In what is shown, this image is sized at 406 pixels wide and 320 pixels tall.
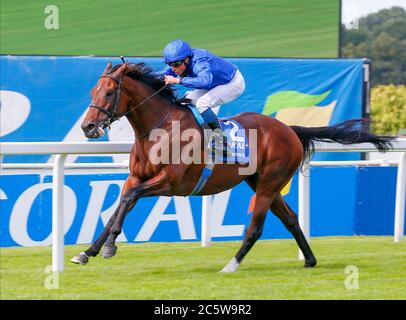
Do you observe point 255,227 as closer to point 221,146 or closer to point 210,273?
point 210,273

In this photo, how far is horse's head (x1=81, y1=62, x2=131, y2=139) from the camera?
619 cm

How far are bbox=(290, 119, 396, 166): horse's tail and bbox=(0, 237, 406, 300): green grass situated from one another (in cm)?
92

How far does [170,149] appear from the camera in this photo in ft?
21.4

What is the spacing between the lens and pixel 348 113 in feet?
35.4

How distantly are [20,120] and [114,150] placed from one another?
322 centimetres

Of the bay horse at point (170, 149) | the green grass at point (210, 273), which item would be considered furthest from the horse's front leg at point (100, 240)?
the green grass at point (210, 273)

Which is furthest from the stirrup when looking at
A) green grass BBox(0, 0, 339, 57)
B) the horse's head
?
green grass BBox(0, 0, 339, 57)

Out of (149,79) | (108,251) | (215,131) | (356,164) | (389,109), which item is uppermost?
(149,79)

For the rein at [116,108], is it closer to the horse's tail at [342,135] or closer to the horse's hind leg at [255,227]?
the horse's hind leg at [255,227]

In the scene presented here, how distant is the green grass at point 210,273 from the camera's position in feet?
18.4

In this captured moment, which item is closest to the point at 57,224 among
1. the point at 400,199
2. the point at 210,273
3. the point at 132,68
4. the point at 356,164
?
the point at 210,273

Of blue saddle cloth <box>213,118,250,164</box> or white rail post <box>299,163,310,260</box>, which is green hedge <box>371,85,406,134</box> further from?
blue saddle cloth <box>213,118,250,164</box>

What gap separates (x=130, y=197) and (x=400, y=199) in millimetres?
3452
